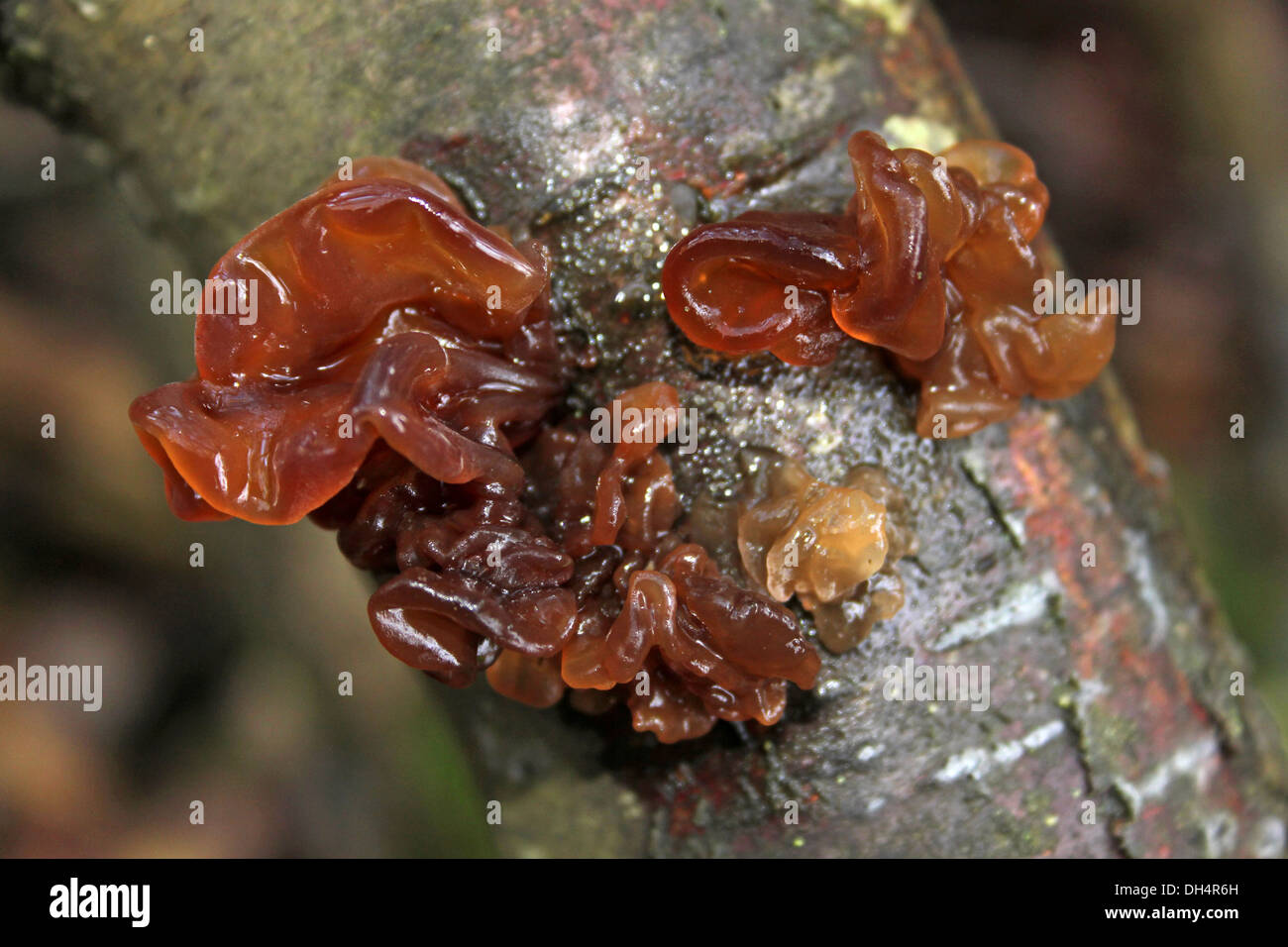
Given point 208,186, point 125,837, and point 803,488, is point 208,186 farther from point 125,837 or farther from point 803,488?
point 125,837

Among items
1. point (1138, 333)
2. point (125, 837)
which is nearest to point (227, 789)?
point (125, 837)

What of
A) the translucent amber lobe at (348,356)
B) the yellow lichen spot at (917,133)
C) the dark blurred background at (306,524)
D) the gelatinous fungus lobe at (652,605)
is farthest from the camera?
the dark blurred background at (306,524)

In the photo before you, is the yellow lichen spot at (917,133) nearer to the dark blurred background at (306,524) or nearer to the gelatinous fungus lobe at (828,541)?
the gelatinous fungus lobe at (828,541)

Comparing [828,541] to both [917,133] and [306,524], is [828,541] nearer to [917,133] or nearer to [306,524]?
[917,133]

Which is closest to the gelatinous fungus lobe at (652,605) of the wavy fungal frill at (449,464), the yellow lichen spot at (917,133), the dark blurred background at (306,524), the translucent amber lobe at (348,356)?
the wavy fungal frill at (449,464)

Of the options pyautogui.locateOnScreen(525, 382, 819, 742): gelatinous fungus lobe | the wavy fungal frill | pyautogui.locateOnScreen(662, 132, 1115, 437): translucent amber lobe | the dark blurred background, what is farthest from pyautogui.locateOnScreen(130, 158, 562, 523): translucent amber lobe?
the dark blurred background

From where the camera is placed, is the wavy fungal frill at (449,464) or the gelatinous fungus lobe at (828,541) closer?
the wavy fungal frill at (449,464)

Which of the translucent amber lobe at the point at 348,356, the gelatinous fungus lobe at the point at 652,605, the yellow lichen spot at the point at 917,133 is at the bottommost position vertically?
the gelatinous fungus lobe at the point at 652,605
